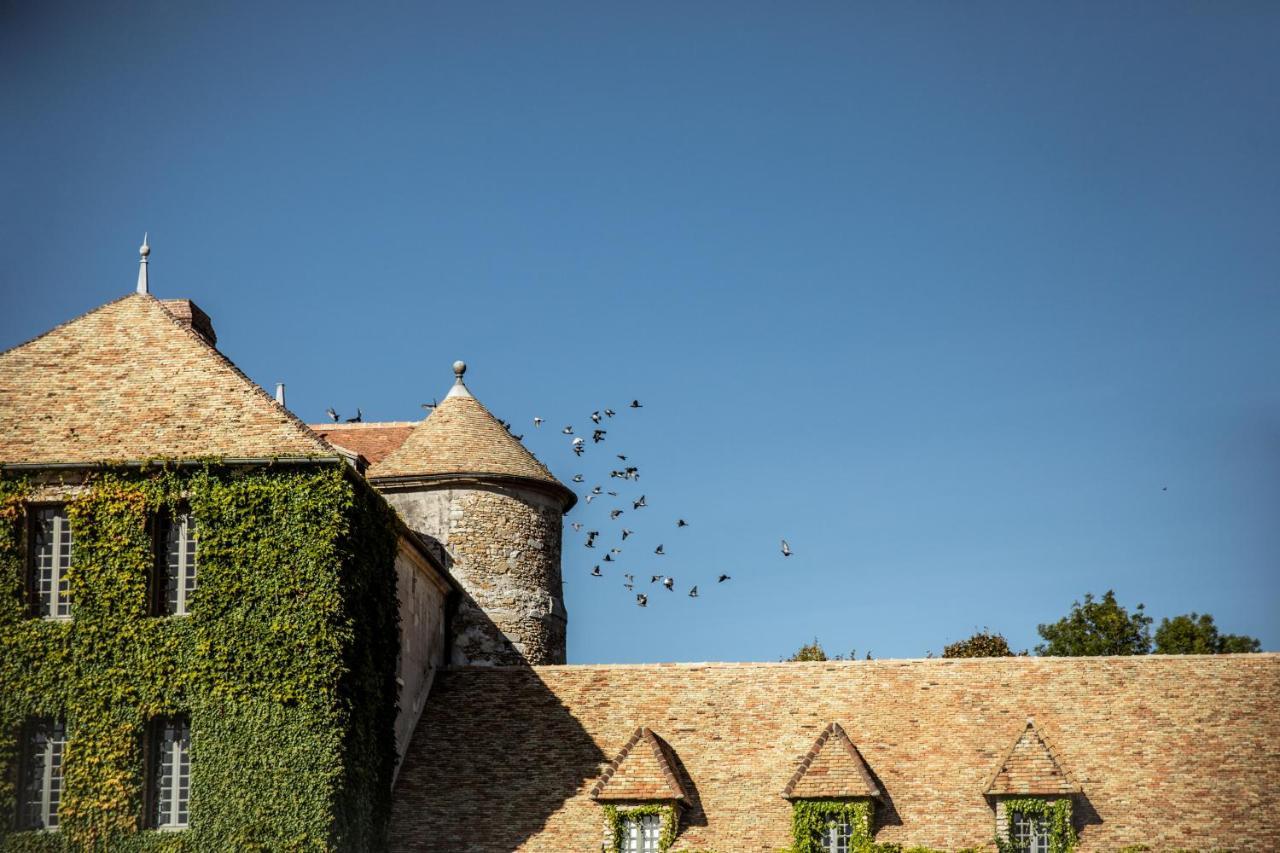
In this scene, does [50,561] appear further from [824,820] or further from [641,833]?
→ [824,820]

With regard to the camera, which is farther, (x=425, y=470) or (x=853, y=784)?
(x=425, y=470)

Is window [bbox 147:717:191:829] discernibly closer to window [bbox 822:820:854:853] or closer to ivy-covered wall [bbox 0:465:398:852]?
ivy-covered wall [bbox 0:465:398:852]

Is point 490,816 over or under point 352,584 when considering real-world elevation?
under

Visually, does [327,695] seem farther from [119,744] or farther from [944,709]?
[944,709]

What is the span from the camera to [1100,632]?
59219 millimetres

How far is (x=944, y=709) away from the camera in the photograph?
3734 cm

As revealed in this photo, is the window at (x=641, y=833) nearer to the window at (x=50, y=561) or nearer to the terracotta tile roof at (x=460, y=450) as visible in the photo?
the terracotta tile roof at (x=460, y=450)

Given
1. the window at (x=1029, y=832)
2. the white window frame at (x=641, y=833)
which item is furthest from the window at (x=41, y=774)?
the window at (x=1029, y=832)

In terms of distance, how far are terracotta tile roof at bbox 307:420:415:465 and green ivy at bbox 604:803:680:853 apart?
14.5m

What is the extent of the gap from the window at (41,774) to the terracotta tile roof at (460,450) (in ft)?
37.5

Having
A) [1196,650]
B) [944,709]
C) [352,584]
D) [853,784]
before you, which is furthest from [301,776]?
[1196,650]

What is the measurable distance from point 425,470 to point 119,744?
1208cm

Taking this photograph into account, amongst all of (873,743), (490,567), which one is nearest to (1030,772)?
(873,743)

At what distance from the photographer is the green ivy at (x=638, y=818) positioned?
3466 centimetres
